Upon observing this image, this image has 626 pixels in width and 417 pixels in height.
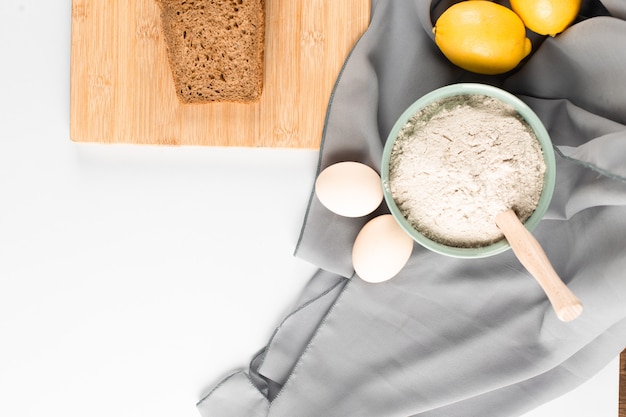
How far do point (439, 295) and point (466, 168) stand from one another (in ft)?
0.82

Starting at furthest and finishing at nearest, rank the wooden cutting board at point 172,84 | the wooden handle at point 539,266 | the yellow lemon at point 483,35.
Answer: the wooden cutting board at point 172,84
the yellow lemon at point 483,35
the wooden handle at point 539,266

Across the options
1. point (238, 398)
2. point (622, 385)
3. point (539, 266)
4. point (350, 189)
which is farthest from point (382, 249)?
point (622, 385)

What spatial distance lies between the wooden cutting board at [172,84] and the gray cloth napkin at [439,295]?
0.04 m

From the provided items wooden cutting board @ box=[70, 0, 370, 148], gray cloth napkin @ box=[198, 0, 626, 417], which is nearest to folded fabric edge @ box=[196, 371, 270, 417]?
gray cloth napkin @ box=[198, 0, 626, 417]

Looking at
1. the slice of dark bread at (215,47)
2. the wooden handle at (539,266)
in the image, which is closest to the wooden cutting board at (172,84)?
the slice of dark bread at (215,47)

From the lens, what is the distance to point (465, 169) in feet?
2.54

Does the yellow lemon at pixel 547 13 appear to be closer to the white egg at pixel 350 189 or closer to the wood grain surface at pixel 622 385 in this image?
the white egg at pixel 350 189

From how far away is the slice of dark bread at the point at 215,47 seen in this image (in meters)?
0.87

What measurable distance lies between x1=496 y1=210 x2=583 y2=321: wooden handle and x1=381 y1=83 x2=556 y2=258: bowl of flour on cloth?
0.02 metres

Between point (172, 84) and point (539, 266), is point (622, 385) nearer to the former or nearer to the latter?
point (539, 266)

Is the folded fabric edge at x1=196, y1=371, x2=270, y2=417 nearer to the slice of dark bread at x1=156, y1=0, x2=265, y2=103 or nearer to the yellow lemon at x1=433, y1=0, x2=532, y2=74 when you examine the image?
the slice of dark bread at x1=156, y1=0, x2=265, y2=103

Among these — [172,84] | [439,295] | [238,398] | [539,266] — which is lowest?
[238,398]

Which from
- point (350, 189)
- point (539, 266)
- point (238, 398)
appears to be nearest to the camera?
point (539, 266)

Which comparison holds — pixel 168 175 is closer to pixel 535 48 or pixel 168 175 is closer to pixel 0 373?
pixel 0 373
